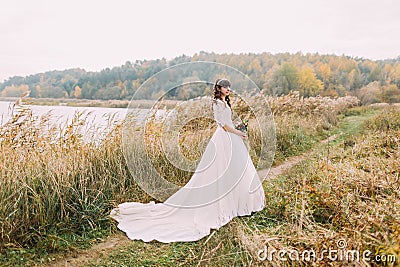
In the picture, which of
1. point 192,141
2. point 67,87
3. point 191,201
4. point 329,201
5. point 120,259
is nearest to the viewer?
point 120,259

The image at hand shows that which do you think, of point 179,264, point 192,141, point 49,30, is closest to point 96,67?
point 49,30

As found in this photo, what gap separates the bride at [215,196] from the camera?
444 centimetres

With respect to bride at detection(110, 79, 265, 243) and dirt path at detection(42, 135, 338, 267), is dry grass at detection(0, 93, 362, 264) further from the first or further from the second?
bride at detection(110, 79, 265, 243)

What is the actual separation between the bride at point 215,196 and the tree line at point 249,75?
1.03 m

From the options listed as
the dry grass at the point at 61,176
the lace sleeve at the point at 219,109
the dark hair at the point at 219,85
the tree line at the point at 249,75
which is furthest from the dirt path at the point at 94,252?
the dark hair at the point at 219,85

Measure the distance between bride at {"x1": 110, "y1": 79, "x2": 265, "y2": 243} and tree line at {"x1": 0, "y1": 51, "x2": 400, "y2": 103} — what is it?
103 cm

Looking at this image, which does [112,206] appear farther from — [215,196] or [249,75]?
[249,75]

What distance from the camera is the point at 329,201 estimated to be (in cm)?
415

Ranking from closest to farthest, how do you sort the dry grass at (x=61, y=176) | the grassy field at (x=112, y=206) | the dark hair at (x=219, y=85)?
the grassy field at (x=112, y=206), the dry grass at (x=61, y=176), the dark hair at (x=219, y=85)

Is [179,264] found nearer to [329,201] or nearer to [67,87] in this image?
[329,201]

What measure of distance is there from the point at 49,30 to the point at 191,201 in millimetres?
16696

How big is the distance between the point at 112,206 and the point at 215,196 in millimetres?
1386

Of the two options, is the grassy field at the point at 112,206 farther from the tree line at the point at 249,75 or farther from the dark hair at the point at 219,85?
the dark hair at the point at 219,85

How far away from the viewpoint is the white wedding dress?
4.43m
